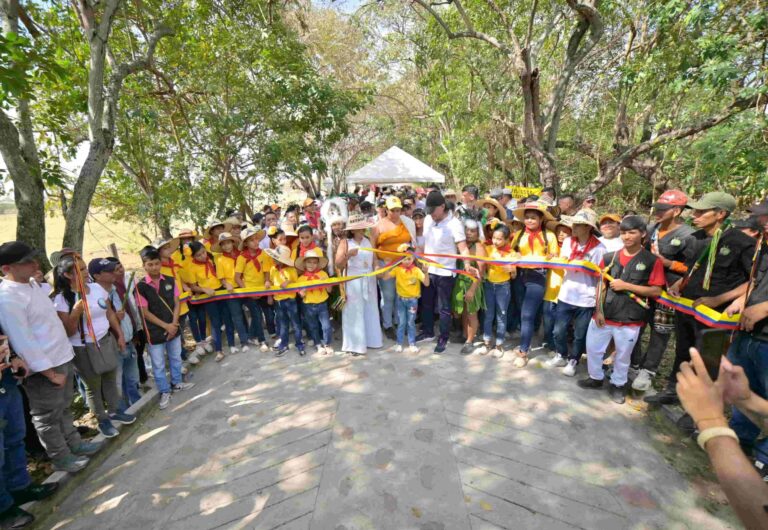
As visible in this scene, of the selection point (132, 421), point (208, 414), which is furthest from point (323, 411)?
point (132, 421)

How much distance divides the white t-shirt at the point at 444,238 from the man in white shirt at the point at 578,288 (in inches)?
49.6

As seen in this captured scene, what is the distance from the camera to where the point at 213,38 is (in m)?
7.93

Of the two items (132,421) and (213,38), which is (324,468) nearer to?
(132,421)

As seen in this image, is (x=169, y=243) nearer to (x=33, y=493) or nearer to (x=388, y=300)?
(x=33, y=493)

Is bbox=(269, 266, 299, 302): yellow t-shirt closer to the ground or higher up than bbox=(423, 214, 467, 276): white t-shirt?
closer to the ground

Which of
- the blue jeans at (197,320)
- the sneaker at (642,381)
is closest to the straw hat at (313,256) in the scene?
the blue jeans at (197,320)

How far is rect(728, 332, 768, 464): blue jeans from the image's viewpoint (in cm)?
275

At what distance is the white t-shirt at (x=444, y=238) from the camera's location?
462 centimetres

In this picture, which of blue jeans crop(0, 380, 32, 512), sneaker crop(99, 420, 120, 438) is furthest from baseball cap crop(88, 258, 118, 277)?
sneaker crop(99, 420, 120, 438)

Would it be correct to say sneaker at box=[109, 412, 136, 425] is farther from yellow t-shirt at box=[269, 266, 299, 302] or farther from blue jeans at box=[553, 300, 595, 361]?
blue jeans at box=[553, 300, 595, 361]

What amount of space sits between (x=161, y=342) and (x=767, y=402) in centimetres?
483

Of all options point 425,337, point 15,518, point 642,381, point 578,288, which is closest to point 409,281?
point 425,337

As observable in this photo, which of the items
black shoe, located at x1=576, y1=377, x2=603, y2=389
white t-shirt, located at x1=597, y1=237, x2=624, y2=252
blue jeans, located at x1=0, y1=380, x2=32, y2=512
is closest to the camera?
blue jeans, located at x1=0, y1=380, x2=32, y2=512

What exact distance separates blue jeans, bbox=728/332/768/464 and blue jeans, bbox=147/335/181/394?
537cm
